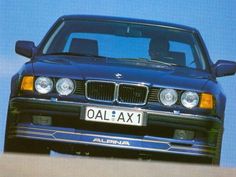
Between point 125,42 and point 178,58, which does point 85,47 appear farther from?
point 178,58

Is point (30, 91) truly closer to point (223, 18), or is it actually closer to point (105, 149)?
point (105, 149)

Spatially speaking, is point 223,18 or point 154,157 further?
point 223,18

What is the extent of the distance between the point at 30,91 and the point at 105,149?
2.25ft

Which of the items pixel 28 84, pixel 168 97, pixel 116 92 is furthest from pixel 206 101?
pixel 28 84

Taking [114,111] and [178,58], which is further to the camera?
[178,58]

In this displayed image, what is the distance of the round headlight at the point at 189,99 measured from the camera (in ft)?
15.8

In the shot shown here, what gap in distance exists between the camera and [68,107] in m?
4.70

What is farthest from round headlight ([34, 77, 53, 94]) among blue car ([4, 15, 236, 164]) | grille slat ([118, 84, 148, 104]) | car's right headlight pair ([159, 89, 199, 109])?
car's right headlight pair ([159, 89, 199, 109])

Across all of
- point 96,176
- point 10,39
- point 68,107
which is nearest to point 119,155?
point 96,176

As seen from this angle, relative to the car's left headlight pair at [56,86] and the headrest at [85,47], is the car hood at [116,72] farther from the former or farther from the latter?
the headrest at [85,47]

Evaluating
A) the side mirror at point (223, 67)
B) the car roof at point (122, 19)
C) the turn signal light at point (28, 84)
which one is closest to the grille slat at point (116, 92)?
the turn signal light at point (28, 84)

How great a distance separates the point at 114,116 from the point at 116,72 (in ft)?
1.17

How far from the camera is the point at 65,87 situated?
15.7 ft

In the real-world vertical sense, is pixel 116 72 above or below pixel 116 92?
above
